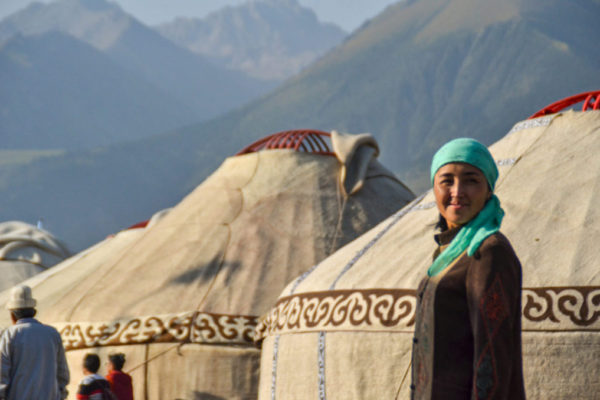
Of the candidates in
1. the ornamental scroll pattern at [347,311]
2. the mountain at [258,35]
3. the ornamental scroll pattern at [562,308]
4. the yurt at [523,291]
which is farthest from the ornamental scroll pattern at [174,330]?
the mountain at [258,35]

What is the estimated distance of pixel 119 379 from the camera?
18.2 ft

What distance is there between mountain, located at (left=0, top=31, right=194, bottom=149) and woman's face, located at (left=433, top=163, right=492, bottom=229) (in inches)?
3903

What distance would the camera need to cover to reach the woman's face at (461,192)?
2.48 metres

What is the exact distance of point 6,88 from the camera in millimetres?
101500

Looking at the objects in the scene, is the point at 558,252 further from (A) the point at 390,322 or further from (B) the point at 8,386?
(B) the point at 8,386

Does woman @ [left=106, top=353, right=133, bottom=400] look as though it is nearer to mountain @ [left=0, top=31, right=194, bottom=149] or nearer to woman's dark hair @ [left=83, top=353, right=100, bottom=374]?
woman's dark hair @ [left=83, top=353, right=100, bottom=374]

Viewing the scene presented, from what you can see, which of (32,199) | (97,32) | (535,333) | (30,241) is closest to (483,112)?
(32,199)

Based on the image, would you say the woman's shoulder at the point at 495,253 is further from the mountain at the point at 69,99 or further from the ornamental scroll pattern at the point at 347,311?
the mountain at the point at 69,99

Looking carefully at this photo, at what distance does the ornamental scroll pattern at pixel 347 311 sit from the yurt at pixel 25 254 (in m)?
4.21

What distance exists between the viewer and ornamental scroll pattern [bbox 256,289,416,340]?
14.6ft

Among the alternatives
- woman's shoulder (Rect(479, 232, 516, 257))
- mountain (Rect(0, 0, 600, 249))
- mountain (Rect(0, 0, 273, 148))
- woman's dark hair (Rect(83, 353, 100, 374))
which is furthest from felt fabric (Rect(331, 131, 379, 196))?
mountain (Rect(0, 0, 273, 148))

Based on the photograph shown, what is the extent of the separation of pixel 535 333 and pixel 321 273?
1366 mm

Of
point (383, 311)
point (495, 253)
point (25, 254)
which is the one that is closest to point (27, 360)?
point (383, 311)

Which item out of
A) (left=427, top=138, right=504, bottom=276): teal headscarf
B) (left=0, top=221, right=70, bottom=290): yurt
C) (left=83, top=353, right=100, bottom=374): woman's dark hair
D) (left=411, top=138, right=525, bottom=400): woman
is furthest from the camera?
(left=0, top=221, right=70, bottom=290): yurt
